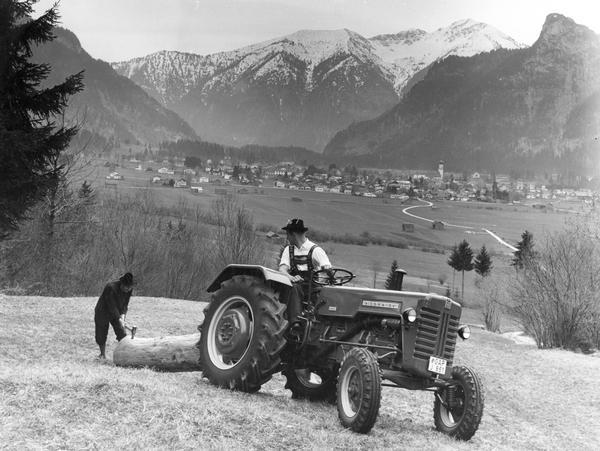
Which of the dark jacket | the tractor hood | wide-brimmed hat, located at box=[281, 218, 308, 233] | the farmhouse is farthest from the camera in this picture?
the farmhouse

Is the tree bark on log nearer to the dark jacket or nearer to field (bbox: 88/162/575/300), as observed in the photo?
the dark jacket

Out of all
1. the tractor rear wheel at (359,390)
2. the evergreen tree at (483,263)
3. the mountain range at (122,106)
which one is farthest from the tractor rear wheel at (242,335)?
the mountain range at (122,106)

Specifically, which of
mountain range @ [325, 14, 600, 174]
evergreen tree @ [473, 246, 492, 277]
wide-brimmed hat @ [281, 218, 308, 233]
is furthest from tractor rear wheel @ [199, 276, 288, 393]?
mountain range @ [325, 14, 600, 174]

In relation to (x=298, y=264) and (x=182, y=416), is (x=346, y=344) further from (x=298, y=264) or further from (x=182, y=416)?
(x=182, y=416)

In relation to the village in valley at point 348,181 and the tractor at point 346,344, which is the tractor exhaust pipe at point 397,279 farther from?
the village in valley at point 348,181

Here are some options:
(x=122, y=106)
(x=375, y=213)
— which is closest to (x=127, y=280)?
(x=375, y=213)

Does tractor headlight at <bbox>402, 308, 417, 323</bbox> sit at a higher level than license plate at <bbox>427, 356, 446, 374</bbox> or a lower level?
higher

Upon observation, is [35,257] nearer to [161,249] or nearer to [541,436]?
[161,249]
